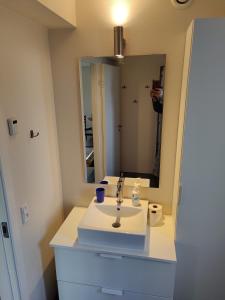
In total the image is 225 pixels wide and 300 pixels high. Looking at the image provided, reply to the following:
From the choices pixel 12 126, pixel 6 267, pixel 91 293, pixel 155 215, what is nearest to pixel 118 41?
pixel 12 126

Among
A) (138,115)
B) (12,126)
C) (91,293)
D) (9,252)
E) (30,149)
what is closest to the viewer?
(12,126)

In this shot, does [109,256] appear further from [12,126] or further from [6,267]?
[12,126]

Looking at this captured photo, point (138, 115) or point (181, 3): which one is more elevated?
point (181, 3)

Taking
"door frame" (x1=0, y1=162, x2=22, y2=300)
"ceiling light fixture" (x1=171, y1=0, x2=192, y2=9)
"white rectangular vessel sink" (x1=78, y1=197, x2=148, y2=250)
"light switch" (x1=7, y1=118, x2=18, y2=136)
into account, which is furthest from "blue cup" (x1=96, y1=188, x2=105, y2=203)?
"ceiling light fixture" (x1=171, y1=0, x2=192, y2=9)

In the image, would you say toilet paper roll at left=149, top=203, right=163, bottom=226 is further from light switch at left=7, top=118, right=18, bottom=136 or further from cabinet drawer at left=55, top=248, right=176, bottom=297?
light switch at left=7, top=118, right=18, bottom=136

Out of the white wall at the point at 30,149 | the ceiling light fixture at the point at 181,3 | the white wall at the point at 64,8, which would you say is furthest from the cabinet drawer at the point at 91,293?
the ceiling light fixture at the point at 181,3

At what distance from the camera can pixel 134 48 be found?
1505 millimetres

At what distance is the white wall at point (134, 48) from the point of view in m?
1.42

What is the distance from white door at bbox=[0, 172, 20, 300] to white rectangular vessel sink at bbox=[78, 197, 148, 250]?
413 millimetres

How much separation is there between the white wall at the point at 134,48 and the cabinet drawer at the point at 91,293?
644mm

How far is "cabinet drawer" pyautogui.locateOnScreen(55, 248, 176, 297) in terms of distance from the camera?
54.7 inches

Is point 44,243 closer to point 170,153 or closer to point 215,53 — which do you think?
point 170,153

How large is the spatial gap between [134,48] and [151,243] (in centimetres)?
128

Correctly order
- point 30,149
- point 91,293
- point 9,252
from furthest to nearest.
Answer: point 91,293 < point 30,149 < point 9,252
